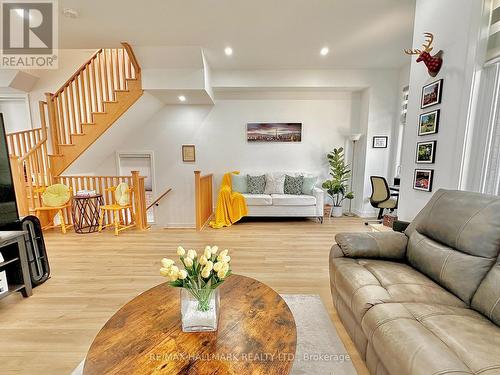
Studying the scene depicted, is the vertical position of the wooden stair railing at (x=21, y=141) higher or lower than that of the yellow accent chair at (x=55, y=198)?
higher

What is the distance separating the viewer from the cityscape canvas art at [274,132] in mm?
4902

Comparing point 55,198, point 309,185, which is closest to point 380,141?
point 309,185

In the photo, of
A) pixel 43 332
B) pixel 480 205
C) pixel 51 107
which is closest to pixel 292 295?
pixel 480 205

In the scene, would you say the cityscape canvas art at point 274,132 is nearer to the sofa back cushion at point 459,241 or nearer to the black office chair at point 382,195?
the black office chair at point 382,195

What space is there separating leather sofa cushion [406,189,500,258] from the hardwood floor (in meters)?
0.94

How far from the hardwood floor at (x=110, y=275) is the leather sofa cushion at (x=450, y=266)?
71 centimetres

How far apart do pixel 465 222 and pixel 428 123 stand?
126 cm

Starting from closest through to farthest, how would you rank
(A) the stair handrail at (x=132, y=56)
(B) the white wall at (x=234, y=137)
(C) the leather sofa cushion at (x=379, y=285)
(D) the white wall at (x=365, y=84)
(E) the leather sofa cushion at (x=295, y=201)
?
1. (C) the leather sofa cushion at (x=379, y=285)
2. (A) the stair handrail at (x=132, y=56)
3. (E) the leather sofa cushion at (x=295, y=201)
4. (D) the white wall at (x=365, y=84)
5. (B) the white wall at (x=234, y=137)

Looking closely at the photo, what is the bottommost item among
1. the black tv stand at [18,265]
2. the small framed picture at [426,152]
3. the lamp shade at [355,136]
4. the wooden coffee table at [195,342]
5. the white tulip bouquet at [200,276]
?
the black tv stand at [18,265]

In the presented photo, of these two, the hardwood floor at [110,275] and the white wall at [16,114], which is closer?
the hardwood floor at [110,275]

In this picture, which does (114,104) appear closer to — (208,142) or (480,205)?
(208,142)

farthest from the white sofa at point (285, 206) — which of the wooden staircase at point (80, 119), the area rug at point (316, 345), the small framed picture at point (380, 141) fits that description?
the area rug at point (316, 345)

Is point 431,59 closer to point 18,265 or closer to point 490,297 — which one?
point 490,297

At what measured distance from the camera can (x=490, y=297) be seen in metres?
1.13
